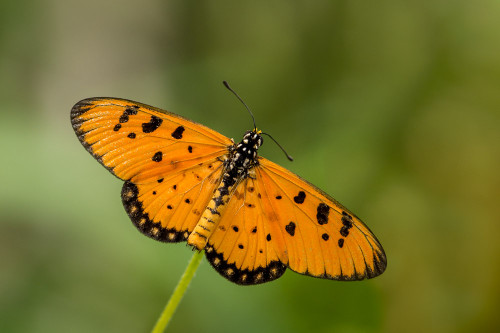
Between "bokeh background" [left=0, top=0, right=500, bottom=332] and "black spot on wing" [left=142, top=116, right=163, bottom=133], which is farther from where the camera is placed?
"bokeh background" [left=0, top=0, right=500, bottom=332]

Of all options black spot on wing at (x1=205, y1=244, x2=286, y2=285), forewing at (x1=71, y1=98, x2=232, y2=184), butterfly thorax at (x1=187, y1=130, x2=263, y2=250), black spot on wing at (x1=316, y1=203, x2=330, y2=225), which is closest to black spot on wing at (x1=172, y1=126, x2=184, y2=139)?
forewing at (x1=71, y1=98, x2=232, y2=184)

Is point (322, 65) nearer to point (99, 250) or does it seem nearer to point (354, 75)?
point (354, 75)

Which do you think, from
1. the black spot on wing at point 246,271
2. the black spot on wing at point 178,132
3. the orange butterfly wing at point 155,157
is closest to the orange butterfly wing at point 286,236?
the black spot on wing at point 246,271

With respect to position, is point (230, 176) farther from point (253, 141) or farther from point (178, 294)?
point (178, 294)

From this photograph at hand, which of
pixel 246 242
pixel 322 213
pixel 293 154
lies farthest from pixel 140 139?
pixel 293 154

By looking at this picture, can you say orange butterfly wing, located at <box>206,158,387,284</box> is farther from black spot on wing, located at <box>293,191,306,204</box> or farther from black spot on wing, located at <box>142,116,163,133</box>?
black spot on wing, located at <box>142,116,163,133</box>

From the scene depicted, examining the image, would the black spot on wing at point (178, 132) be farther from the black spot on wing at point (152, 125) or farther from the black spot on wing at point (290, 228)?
the black spot on wing at point (290, 228)

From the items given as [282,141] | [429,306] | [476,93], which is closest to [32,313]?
[282,141]
